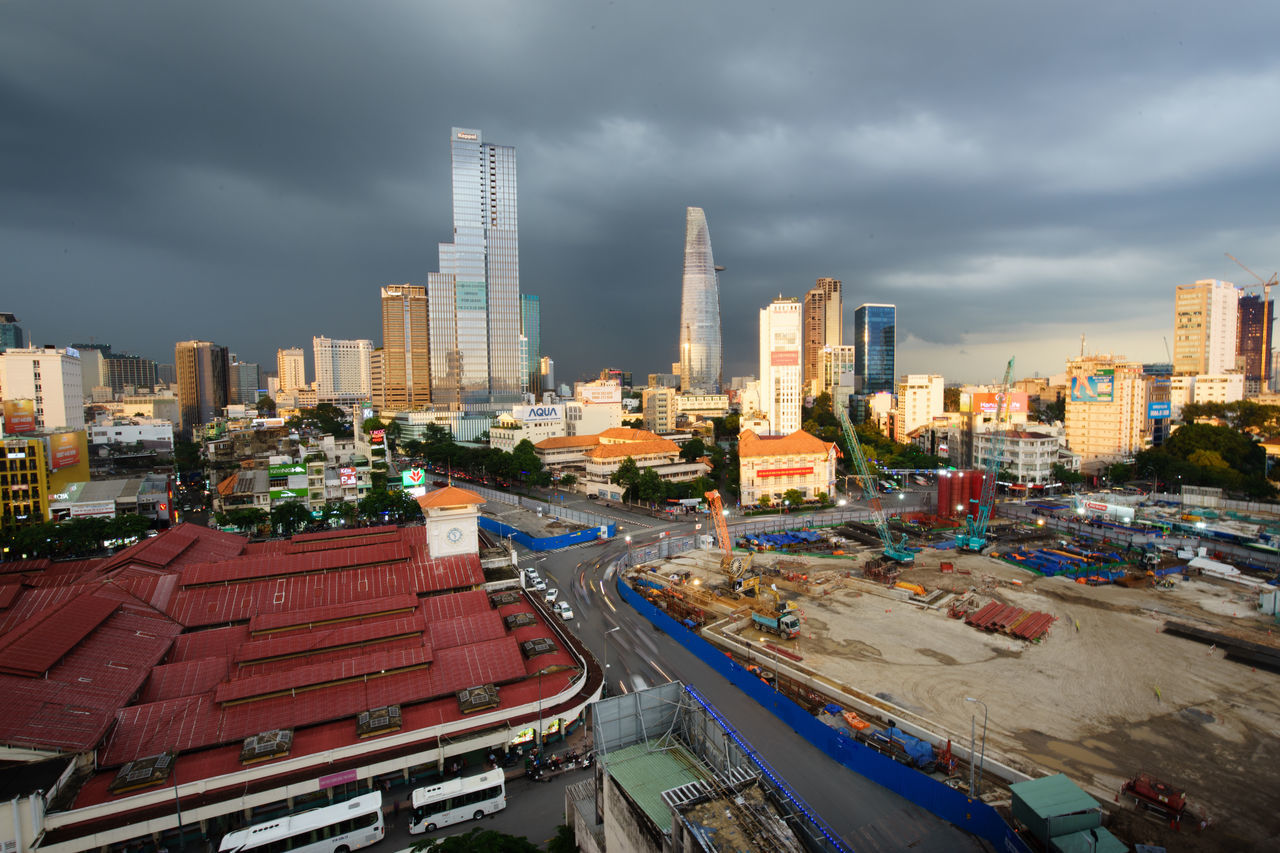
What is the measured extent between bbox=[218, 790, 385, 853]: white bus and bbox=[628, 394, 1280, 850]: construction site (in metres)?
14.8

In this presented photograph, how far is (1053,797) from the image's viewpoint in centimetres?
1567

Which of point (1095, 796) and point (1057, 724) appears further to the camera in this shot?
point (1057, 724)

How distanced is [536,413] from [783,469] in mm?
40136

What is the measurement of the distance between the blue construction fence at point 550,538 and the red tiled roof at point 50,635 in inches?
1051

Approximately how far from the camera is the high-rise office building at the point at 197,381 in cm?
15312

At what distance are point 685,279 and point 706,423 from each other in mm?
70142

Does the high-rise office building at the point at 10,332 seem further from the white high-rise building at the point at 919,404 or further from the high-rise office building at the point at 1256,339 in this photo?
the high-rise office building at the point at 1256,339

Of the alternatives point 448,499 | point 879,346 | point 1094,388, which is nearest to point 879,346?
point 879,346

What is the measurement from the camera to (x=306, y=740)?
17.8m

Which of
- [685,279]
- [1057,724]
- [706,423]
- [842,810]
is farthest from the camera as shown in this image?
[685,279]

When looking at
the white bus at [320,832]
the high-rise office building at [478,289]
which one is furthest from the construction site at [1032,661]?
the high-rise office building at [478,289]

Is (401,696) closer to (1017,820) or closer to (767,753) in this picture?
(767,753)

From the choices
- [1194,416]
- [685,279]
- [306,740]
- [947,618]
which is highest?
[685,279]

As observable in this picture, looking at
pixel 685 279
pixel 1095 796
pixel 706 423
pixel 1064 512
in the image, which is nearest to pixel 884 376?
pixel 685 279
